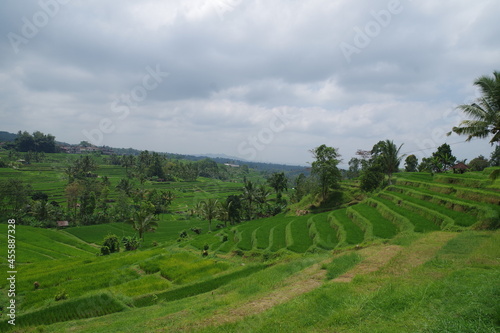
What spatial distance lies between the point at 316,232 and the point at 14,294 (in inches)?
824

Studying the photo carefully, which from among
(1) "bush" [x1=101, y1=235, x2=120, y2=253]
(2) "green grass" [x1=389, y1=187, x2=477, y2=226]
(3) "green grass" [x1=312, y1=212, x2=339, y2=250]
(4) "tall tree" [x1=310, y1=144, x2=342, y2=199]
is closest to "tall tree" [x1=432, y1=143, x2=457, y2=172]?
(4) "tall tree" [x1=310, y1=144, x2=342, y2=199]

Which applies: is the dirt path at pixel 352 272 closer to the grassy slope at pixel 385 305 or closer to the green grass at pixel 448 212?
the grassy slope at pixel 385 305

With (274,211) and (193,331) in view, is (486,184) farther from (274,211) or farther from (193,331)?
(274,211)

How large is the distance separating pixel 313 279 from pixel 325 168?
32300 mm

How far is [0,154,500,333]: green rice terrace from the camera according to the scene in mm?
6715

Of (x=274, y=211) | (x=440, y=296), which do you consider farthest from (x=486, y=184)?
(x=274, y=211)

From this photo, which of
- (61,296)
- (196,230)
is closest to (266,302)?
(61,296)

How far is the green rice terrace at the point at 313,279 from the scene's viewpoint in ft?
22.0

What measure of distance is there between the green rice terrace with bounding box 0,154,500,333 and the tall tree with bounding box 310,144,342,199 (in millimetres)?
9791

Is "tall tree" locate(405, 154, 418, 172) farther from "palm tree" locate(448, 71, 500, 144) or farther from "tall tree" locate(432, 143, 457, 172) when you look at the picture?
"palm tree" locate(448, 71, 500, 144)

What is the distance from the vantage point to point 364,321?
6.27 metres

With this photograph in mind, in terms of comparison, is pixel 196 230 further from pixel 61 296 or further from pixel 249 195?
pixel 61 296

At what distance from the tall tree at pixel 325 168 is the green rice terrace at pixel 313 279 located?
9791mm

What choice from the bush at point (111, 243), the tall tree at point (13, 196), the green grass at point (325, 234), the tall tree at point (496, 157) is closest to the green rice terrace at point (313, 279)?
the green grass at point (325, 234)
